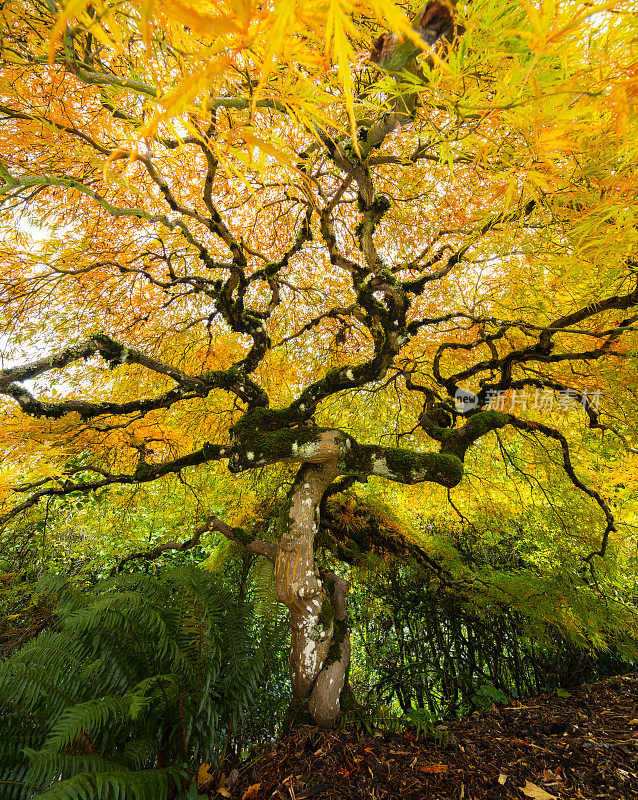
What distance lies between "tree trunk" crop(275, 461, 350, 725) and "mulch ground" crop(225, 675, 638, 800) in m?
0.21

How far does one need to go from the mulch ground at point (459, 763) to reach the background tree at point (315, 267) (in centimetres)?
39

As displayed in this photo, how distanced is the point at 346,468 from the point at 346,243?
2.34 m

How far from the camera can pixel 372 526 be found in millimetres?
3229

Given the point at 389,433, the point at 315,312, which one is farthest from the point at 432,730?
the point at 315,312

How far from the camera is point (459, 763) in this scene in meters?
1.62

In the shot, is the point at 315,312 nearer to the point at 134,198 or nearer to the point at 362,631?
the point at 134,198

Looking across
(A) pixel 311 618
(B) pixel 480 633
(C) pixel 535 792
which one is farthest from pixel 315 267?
(C) pixel 535 792

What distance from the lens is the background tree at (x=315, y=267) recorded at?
990mm

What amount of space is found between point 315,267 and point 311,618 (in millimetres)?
3222

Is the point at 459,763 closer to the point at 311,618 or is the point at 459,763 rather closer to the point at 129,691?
the point at 311,618

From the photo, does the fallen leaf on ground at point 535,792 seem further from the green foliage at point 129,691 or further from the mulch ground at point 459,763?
the green foliage at point 129,691

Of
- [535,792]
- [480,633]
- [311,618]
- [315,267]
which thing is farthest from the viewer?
[315,267]

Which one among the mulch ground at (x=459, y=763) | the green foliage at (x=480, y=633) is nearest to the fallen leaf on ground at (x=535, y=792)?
the mulch ground at (x=459, y=763)

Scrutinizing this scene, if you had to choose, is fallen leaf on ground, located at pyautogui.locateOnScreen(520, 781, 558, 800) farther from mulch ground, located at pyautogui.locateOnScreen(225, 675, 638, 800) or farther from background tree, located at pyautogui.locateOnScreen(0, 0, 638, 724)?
background tree, located at pyautogui.locateOnScreen(0, 0, 638, 724)
